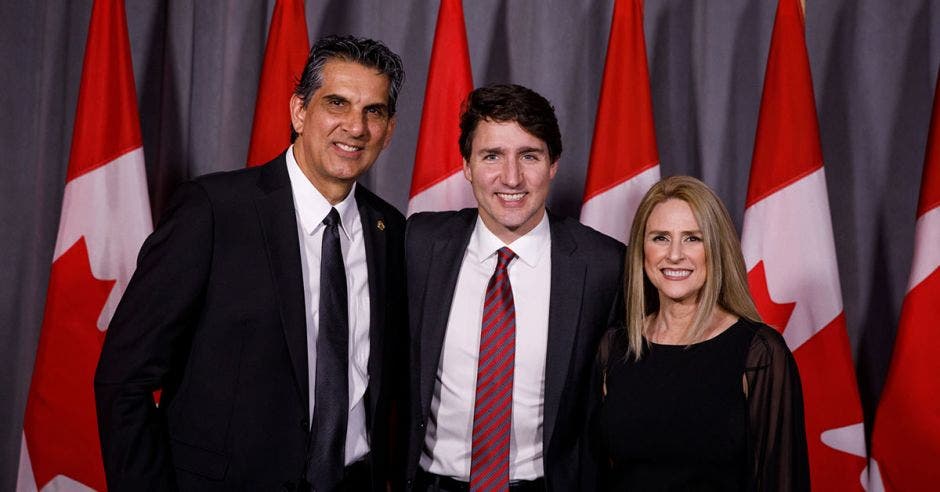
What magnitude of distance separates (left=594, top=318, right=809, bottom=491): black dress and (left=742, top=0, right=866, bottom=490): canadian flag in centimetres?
90

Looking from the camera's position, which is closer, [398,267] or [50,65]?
[398,267]

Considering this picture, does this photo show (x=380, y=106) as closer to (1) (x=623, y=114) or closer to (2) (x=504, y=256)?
(2) (x=504, y=256)

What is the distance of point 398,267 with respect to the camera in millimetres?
2299

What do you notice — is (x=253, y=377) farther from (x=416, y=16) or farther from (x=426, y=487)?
(x=416, y=16)

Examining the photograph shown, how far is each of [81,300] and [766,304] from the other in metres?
2.40

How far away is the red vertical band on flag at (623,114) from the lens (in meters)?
3.04

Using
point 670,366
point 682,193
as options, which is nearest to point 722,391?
point 670,366

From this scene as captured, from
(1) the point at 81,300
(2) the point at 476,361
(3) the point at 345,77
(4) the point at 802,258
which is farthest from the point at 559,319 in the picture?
(1) the point at 81,300

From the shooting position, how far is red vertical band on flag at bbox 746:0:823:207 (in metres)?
2.95

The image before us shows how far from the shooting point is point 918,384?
9.11 ft

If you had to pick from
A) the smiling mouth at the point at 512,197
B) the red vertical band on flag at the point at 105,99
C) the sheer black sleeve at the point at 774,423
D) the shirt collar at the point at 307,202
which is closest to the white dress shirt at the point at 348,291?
the shirt collar at the point at 307,202

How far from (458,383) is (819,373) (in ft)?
4.57

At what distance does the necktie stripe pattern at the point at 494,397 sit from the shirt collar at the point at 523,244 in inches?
5.4

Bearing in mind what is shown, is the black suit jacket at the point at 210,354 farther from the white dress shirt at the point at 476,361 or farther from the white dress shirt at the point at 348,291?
the white dress shirt at the point at 476,361
